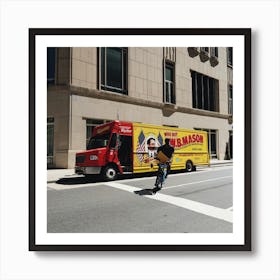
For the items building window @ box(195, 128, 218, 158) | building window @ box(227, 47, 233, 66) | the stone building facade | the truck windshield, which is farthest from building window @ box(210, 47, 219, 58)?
the truck windshield

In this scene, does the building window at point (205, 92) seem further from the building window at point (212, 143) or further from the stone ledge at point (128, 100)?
the building window at point (212, 143)

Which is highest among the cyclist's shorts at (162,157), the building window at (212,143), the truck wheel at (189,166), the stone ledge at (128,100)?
the stone ledge at (128,100)

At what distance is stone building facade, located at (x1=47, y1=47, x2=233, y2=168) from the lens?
13.6ft

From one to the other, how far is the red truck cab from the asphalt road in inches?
32.5

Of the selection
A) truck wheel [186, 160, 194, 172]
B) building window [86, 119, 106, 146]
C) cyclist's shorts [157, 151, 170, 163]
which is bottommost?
truck wheel [186, 160, 194, 172]

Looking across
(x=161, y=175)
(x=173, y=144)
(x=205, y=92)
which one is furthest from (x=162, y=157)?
(x=205, y=92)

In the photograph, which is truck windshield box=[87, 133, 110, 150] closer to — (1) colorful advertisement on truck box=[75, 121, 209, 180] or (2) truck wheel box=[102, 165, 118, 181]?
(1) colorful advertisement on truck box=[75, 121, 209, 180]

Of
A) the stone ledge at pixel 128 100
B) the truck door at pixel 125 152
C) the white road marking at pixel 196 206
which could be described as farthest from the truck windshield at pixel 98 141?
the white road marking at pixel 196 206

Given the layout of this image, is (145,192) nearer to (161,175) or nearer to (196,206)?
(161,175)

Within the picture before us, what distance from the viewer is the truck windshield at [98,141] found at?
5.32m
